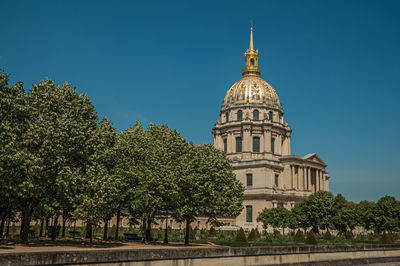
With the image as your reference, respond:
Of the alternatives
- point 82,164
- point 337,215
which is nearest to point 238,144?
point 337,215

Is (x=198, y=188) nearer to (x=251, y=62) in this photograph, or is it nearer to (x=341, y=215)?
(x=341, y=215)

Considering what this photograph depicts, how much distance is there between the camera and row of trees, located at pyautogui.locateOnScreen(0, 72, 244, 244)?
2670 centimetres

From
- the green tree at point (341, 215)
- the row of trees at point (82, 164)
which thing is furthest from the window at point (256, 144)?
the row of trees at point (82, 164)

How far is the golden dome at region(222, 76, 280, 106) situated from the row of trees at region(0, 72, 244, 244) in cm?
6676

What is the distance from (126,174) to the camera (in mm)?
37719

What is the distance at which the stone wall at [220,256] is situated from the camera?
15010mm

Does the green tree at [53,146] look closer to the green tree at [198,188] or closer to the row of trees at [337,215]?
the green tree at [198,188]

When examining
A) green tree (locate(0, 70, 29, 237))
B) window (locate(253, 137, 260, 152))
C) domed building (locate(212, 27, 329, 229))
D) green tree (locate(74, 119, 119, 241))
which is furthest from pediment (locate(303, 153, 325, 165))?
green tree (locate(0, 70, 29, 237))

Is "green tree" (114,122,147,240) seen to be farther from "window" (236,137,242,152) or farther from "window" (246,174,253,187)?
"window" (236,137,242,152)

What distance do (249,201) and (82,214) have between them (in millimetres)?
70156

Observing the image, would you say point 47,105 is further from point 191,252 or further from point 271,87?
point 271,87

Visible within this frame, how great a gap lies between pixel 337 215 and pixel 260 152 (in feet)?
111

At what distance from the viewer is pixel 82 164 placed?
A: 31.2m

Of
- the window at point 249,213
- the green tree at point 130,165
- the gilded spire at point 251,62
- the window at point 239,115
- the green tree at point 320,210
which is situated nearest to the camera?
the green tree at point 130,165
